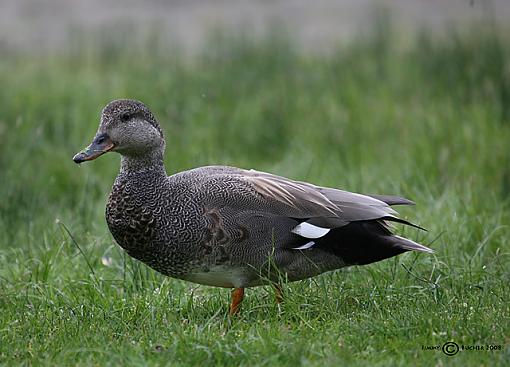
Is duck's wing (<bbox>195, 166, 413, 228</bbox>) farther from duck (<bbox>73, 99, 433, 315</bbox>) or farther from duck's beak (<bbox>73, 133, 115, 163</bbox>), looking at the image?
duck's beak (<bbox>73, 133, 115, 163</bbox>)

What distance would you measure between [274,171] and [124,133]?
2.78 meters

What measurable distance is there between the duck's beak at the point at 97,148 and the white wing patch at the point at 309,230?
3.23 ft

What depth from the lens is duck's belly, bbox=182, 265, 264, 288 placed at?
15.0 ft

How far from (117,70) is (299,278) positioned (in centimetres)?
499

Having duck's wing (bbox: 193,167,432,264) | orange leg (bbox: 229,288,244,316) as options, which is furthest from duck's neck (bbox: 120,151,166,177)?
orange leg (bbox: 229,288,244,316)

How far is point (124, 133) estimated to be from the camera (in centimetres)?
469

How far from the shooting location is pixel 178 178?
15.9 ft

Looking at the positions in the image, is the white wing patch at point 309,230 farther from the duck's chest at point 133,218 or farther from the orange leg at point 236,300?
the duck's chest at point 133,218

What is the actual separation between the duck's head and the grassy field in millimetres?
650

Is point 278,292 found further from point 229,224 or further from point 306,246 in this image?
point 229,224

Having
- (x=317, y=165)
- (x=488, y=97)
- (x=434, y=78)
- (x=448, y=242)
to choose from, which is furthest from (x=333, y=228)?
(x=434, y=78)

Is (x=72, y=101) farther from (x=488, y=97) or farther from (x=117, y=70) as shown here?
(x=488, y=97)

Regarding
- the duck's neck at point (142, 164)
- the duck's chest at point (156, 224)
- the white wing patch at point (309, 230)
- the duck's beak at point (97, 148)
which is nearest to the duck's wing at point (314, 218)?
the white wing patch at point (309, 230)

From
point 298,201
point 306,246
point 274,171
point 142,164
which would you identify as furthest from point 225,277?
point 274,171
